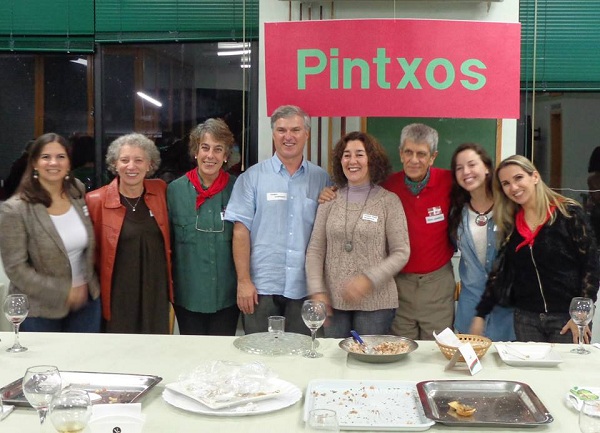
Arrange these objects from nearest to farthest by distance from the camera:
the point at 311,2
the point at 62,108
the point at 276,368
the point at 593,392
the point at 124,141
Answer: the point at 593,392
the point at 276,368
the point at 124,141
the point at 311,2
the point at 62,108

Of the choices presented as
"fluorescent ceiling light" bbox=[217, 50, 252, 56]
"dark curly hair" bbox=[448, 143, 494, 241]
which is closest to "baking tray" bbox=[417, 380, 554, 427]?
"dark curly hair" bbox=[448, 143, 494, 241]

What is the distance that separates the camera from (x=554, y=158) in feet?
14.0

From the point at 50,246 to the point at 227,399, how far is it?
5.73ft

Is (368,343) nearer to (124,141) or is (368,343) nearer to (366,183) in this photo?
A: (366,183)

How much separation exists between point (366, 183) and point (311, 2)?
139 centimetres

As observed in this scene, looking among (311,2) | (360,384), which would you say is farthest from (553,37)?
(360,384)

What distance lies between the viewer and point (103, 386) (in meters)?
1.97

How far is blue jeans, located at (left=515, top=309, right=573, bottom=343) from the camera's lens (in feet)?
9.70

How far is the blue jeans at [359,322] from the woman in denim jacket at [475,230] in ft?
1.46

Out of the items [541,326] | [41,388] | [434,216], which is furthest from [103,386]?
[541,326]

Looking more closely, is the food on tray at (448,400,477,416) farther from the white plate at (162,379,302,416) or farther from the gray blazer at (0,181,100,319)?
the gray blazer at (0,181,100,319)

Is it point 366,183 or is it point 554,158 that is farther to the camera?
point 554,158

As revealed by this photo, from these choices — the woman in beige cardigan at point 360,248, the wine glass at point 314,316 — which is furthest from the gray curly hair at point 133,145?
the wine glass at point 314,316

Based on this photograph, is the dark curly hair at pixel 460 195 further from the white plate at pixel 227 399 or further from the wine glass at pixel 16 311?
the wine glass at pixel 16 311
